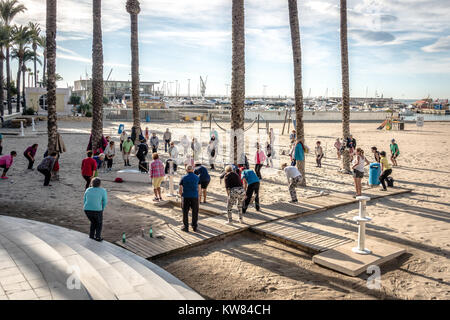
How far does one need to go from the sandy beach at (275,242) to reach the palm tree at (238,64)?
3.04 m

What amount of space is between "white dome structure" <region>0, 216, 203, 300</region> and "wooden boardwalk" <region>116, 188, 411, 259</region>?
0.67m

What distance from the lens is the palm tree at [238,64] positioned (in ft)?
41.0

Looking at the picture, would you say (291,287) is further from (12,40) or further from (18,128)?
(12,40)

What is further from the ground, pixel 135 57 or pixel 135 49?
pixel 135 49

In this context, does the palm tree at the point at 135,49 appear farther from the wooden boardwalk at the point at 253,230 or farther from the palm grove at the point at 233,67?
the wooden boardwalk at the point at 253,230

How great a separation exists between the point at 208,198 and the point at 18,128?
93.7 feet

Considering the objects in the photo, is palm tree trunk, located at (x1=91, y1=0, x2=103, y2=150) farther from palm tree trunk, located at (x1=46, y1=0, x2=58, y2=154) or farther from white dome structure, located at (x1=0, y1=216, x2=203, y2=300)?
white dome structure, located at (x1=0, y1=216, x2=203, y2=300)

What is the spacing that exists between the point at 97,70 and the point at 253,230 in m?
12.0

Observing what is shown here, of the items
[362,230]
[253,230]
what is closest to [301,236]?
[253,230]

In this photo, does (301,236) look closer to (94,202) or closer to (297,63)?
(94,202)

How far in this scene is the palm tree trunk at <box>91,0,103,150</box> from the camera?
57.2ft

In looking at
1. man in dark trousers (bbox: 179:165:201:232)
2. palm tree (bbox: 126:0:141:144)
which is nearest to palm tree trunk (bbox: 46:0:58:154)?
palm tree (bbox: 126:0:141:144)

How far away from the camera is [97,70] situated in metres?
17.4
